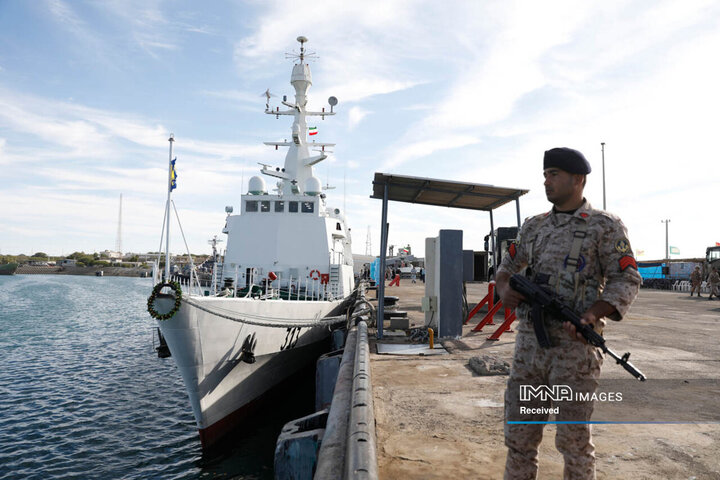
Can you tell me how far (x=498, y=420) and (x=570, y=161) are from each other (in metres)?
2.55

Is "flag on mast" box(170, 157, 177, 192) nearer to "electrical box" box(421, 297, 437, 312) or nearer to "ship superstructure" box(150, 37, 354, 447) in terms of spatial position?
"ship superstructure" box(150, 37, 354, 447)

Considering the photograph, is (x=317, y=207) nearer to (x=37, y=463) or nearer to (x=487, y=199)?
(x=487, y=199)

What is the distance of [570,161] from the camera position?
2156 mm

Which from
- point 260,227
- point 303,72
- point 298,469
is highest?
point 303,72

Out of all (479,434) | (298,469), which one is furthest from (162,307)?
(479,434)

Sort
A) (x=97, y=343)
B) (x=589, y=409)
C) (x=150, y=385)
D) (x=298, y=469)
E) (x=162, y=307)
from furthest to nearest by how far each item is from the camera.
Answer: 1. (x=97, y=343)
2. (x=150, y=385)
3. (x=162, y=307)
4. (x=298, y=469)
5. (x=589, y=409)

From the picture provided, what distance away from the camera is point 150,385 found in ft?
36.5

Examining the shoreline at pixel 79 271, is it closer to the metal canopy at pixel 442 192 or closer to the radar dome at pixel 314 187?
the radar dome at pixel 314 187

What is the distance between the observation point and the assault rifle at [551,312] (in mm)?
1979

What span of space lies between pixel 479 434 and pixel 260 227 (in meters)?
10.8

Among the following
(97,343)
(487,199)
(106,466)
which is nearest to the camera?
(106,466)

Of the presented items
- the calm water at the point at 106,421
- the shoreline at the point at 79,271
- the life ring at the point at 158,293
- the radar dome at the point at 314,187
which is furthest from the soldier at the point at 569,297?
the shoreline at the point at 79,271

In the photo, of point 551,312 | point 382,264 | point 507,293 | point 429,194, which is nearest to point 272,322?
point 382,264

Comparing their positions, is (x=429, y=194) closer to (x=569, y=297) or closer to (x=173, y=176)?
(x=173, y=176)
